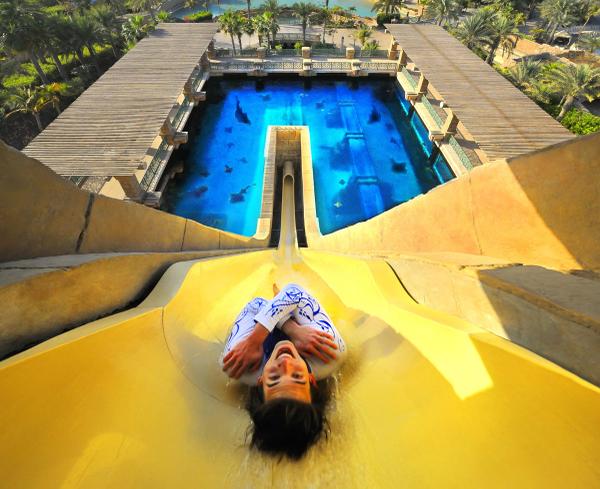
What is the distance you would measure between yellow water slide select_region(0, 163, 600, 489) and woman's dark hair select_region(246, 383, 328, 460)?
0.05m

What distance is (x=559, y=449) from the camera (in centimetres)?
114

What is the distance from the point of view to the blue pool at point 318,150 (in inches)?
447

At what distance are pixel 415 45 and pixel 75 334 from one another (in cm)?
1694

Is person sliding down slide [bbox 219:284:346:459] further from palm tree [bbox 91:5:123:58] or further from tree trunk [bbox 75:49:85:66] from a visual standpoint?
palm tree [bbox 91:5:123:58]

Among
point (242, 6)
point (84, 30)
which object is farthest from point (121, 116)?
point (242, 6)

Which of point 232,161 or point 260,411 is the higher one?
point 260,411

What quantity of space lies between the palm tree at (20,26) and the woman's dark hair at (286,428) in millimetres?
22803

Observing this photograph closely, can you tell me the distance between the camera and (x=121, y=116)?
10266 mm

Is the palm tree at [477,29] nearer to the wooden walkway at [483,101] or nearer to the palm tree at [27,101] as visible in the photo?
the wooden walkway at [483,101]

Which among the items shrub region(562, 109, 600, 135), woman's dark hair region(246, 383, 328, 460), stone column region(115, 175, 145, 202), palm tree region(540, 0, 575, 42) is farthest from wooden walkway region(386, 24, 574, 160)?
palm tree region(540, 0, 575, 42)

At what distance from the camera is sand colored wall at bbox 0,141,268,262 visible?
6.32 feet

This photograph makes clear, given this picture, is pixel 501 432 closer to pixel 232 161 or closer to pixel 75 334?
pixel 75 334

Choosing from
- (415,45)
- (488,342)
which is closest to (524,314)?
(488,342)

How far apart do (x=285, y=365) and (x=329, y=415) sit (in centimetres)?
33
